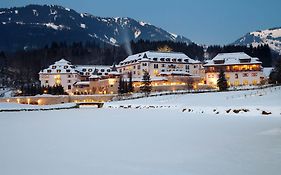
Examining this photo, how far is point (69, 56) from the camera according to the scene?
148 metres

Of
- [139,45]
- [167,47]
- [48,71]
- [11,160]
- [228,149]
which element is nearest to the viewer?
[11,160]

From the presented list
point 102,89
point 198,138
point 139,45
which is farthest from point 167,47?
point 198,138

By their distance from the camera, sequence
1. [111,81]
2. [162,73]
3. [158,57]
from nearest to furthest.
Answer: [111,81]
[162,73]
[158,57]

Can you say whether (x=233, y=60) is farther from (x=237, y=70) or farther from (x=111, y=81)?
(x=111, y=81)

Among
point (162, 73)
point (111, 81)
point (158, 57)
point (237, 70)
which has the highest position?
point (158, 57)

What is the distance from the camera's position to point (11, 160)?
34.1 feet

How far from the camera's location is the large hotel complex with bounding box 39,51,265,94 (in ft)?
299

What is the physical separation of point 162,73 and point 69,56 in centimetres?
6805

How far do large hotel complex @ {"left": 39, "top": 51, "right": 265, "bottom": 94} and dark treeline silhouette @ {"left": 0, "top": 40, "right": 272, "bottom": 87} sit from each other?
18.9 m

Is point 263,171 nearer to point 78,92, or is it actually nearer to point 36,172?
point 36,172

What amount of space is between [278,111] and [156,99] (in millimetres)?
35306

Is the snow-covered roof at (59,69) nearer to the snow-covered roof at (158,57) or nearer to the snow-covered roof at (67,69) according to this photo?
the snow-covered roof at (67,69)

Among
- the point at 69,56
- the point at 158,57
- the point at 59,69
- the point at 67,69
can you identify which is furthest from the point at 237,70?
the point at 69,56

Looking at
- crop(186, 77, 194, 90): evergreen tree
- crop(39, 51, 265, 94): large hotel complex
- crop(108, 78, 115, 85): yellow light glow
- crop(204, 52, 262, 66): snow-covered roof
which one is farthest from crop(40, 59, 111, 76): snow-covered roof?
crop(204, 52, 262, 66): snow-covered roof
